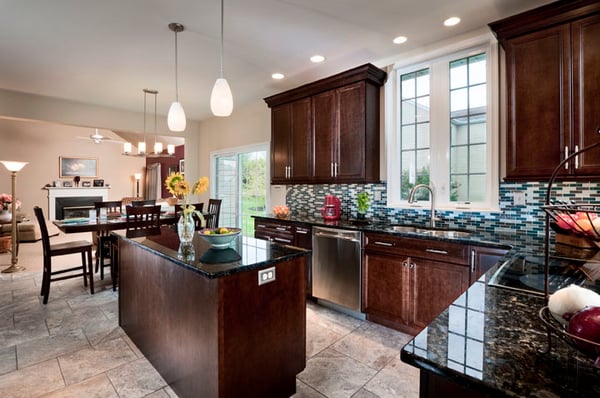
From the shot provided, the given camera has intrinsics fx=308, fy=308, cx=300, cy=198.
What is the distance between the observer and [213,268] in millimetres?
1613

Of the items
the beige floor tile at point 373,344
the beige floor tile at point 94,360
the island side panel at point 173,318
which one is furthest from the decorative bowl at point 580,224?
the beige floor tile at point 94,360

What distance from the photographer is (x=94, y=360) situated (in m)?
2.33

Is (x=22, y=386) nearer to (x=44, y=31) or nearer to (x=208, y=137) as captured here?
(x=44, y=31)

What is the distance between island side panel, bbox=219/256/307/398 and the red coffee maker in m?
1.72

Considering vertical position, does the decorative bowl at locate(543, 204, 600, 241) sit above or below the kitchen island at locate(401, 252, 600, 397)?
above

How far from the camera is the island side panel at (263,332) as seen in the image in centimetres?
160

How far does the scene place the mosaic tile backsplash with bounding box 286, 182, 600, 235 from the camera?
2.40 meters

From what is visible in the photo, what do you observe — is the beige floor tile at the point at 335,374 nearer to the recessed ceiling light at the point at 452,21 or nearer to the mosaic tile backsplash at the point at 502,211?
the mosaic tile backsplash at the point at 502,211

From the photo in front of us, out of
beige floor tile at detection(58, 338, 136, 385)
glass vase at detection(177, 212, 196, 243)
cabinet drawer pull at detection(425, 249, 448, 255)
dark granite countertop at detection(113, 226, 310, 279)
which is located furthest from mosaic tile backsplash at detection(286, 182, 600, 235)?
beige floor tile at detection(58, 338, 136, 385)

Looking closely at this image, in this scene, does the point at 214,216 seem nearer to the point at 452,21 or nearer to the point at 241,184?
the point at 241,184

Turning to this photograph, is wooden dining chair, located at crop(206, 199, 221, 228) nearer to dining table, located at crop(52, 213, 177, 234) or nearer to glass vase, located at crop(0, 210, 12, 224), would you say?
dining table, located at crop(52, 213, 177, 234)

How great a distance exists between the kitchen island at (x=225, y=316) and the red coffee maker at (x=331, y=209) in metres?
1.53

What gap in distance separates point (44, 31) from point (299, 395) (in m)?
3.78

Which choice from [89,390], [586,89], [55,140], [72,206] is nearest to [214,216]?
[89,390]
